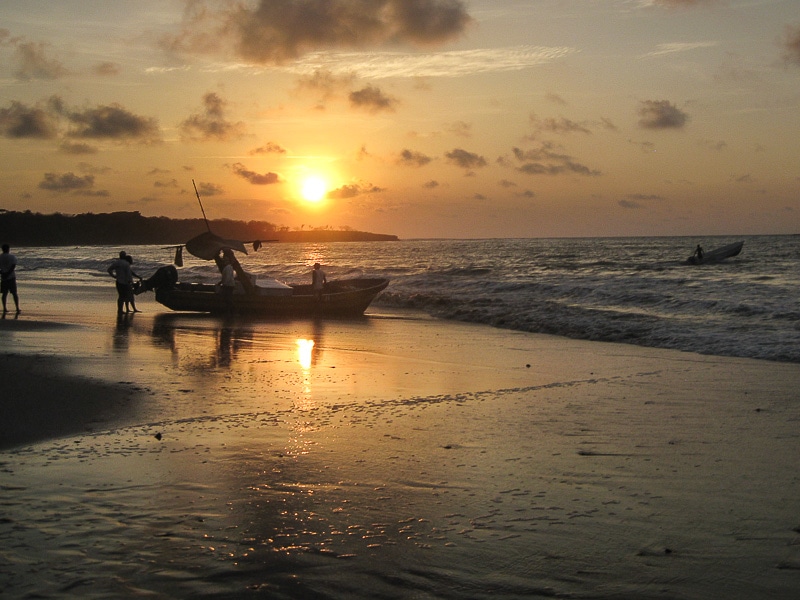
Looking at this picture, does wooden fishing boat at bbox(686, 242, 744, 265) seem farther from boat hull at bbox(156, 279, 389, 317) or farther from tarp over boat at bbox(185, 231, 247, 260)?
tarp over boat at bbox(185, 231, 247, 260)

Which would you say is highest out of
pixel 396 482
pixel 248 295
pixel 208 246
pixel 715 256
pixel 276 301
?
pixel 715 256

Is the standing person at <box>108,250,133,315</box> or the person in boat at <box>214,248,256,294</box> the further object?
the person in boat at <box>214,248,256,294</box>

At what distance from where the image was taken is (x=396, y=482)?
5980 millimetres

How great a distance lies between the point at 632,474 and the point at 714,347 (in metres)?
9.74

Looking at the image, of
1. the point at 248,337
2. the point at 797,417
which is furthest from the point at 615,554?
the point at 248,337

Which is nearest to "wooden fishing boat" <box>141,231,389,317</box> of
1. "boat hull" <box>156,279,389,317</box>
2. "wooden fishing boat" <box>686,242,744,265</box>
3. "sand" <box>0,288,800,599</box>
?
"boat hull" <box>156,279,389,317</box>

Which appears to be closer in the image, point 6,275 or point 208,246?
point 6,275

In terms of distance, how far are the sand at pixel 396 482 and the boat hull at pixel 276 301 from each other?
1106 cm

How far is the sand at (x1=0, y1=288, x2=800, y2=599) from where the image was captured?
4.33 m

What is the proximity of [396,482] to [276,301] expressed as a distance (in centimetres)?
1751

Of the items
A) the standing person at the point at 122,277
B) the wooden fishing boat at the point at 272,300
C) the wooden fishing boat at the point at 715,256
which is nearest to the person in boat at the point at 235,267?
the wooden fishing boat at the point at 272,300

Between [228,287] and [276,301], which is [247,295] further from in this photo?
[276,301]

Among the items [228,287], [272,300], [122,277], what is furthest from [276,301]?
[122,277]

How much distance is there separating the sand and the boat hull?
1106 centimetres
